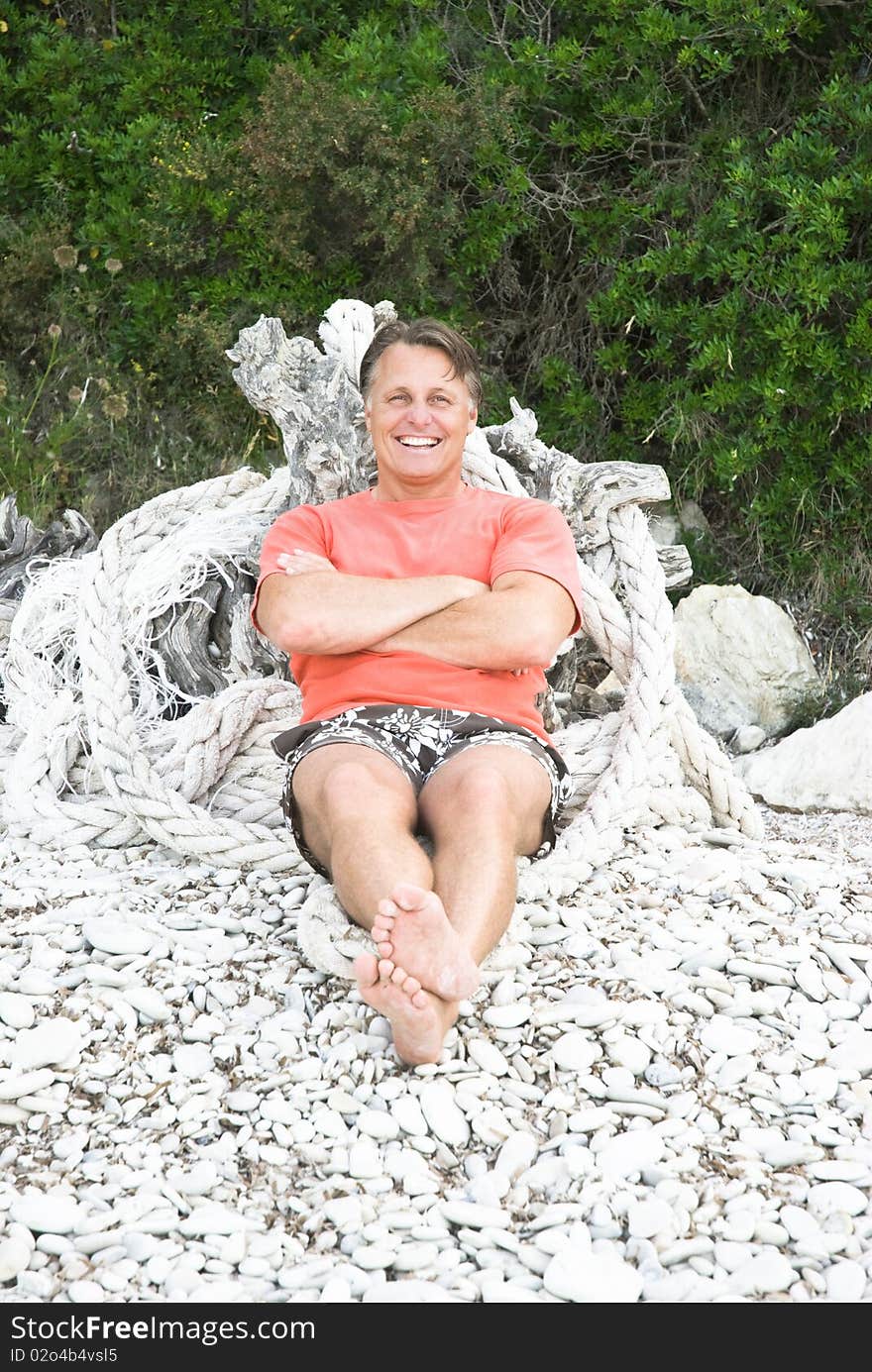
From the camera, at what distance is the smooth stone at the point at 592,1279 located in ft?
5.86

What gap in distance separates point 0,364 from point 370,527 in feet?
13.0

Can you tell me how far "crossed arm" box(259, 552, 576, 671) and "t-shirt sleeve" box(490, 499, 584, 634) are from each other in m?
0.03

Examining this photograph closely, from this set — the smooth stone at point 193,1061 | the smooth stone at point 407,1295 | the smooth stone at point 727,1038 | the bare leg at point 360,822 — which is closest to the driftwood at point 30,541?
the bare leg at point 360,822

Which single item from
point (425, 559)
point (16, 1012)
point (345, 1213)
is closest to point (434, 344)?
point (425, 559)

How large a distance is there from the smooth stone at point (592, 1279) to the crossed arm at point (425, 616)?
141 centimetres

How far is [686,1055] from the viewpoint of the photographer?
2.38 m

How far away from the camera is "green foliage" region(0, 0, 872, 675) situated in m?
5.26

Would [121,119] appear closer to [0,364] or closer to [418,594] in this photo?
[0,364]

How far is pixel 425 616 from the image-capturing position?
2984 millimetres

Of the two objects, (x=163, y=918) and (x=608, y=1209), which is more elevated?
(x=608, y=1209)

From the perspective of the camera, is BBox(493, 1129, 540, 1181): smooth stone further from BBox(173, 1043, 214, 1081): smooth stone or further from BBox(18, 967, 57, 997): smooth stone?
BBox(18, 967, 57, 997): smooth stone

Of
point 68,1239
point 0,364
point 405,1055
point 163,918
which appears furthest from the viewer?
point 0,364

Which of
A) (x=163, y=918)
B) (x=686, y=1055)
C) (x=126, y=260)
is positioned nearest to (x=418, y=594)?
(x=163, y=918)
